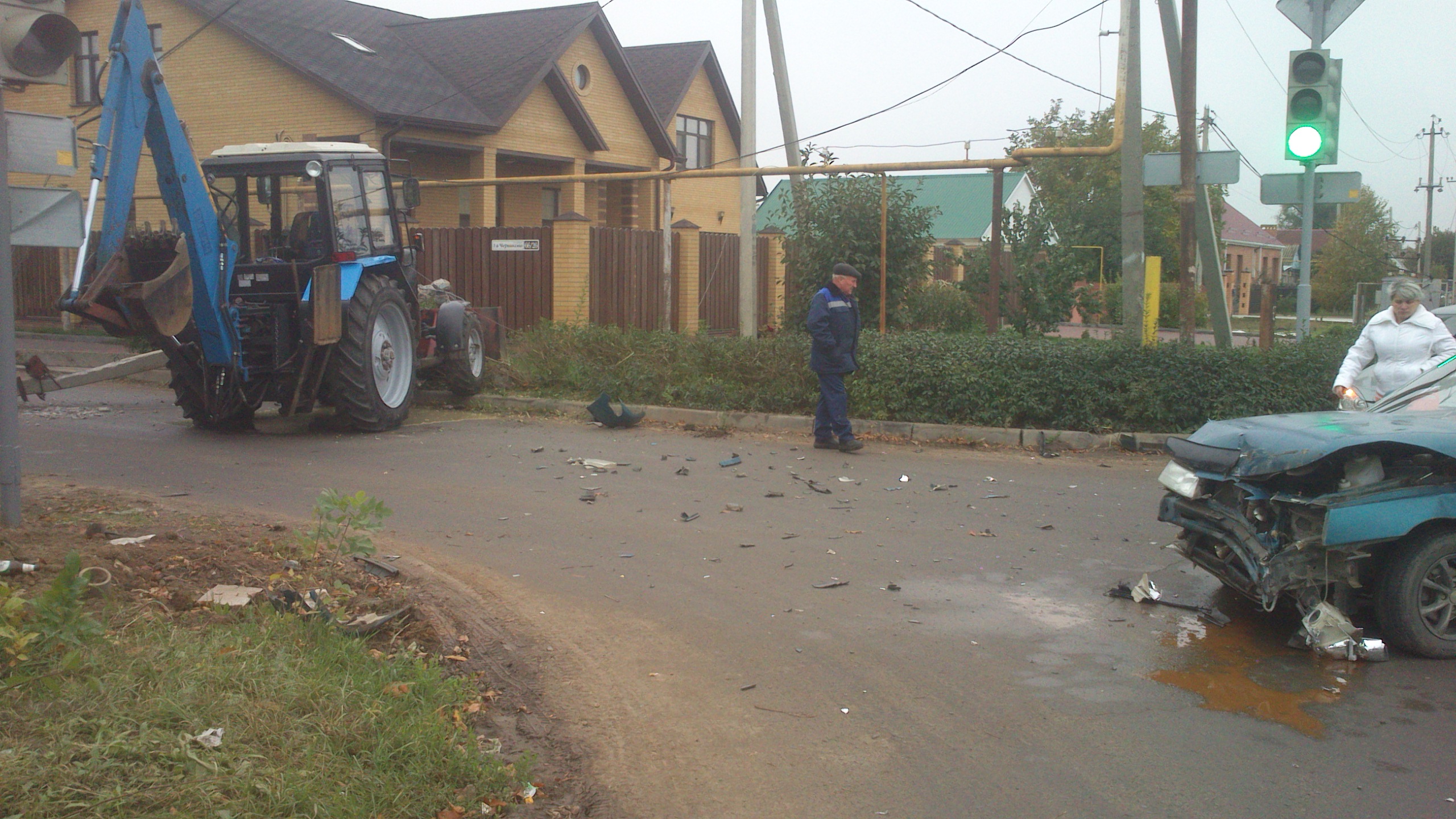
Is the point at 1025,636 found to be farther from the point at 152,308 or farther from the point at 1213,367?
the point at 152,308

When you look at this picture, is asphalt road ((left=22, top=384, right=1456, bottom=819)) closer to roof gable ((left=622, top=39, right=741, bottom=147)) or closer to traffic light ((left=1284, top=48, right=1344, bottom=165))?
traffic light ((left=1284, top=48, right=1344, bottom=165))

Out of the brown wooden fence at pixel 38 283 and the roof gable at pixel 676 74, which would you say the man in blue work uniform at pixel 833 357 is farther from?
the roof gable at pixel 676 74

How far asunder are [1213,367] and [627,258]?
11.4 m

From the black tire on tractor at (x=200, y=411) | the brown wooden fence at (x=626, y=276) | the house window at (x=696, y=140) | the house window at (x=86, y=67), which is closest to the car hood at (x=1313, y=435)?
the black tire on tractor at (x=200, y=411)

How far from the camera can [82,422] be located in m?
12.7

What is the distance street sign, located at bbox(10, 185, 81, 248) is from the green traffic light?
10.1m

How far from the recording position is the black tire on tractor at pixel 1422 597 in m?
5.60

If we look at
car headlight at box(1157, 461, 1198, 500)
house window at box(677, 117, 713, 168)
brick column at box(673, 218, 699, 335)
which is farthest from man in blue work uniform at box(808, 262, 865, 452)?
house window at box(677, 117, 713, 168)

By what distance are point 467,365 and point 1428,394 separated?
415 inches

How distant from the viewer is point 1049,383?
12125 millimetres

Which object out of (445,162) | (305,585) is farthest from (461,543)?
(445,162)

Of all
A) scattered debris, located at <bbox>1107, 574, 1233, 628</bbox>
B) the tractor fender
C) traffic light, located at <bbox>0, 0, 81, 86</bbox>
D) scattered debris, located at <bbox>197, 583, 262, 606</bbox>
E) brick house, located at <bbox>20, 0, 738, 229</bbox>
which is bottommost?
scattered debris, located at <bbox>1107, 574, 1233, 628</bbox>

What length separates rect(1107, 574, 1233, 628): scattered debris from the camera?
632cm

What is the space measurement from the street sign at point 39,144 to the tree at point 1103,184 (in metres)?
31.6
